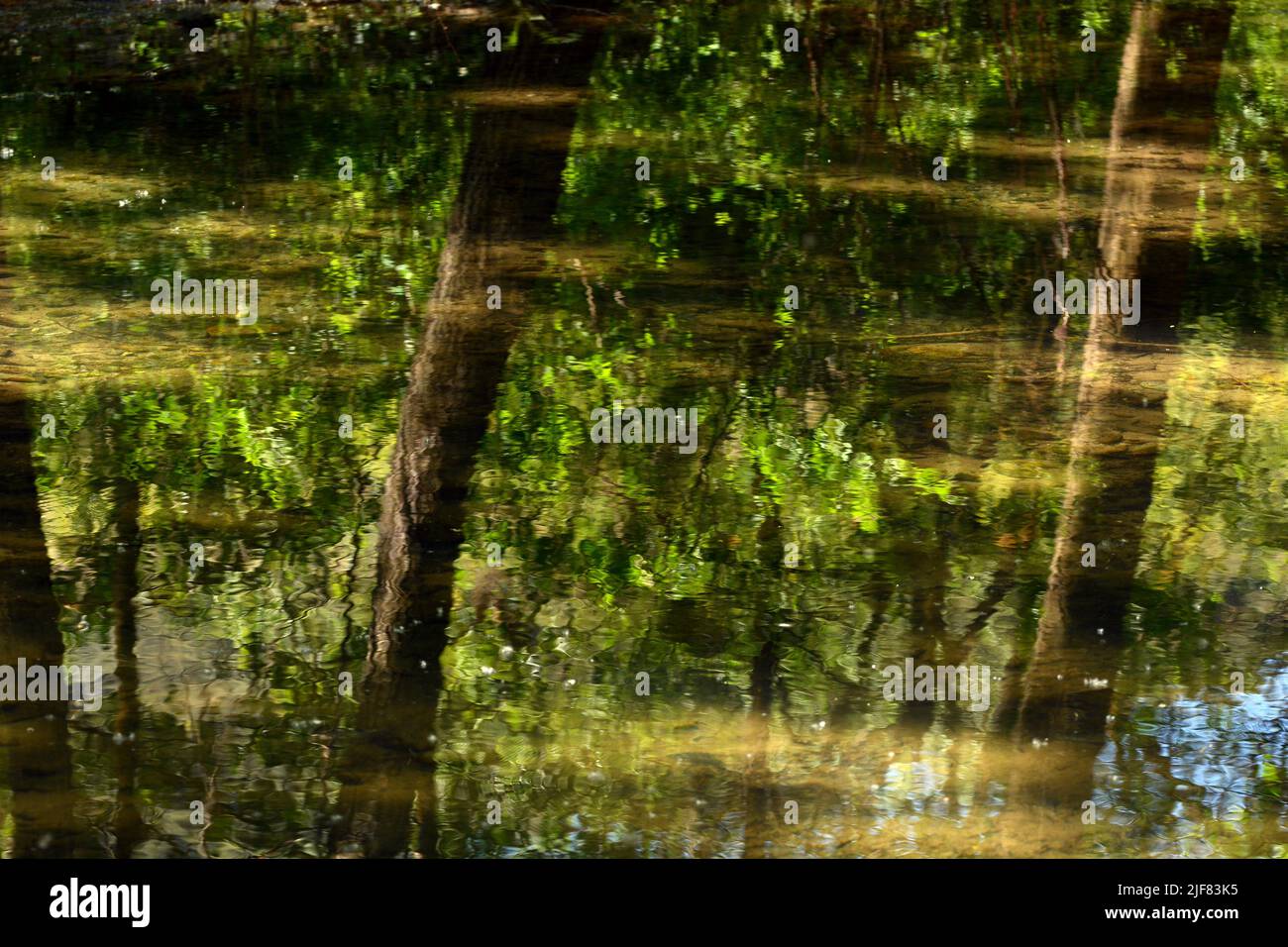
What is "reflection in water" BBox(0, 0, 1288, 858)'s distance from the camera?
15.9ft

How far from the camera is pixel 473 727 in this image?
513cm

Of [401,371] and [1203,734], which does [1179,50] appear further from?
[1203,734]

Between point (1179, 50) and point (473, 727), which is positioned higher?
point (1179, 50)

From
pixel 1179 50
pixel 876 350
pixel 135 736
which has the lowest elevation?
pixel 135 736

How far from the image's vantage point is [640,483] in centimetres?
692

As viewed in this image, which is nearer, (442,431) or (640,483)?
(640,483)

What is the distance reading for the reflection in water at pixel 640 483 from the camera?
4.84 meters

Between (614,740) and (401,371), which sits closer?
(614,740)

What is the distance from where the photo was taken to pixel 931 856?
177 inches

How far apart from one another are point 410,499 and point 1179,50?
1194 centimetres

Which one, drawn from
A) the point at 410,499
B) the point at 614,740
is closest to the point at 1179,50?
the point at 410,499

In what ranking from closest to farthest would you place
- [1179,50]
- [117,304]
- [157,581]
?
[157,581] < [117,304] < [1179,50]
